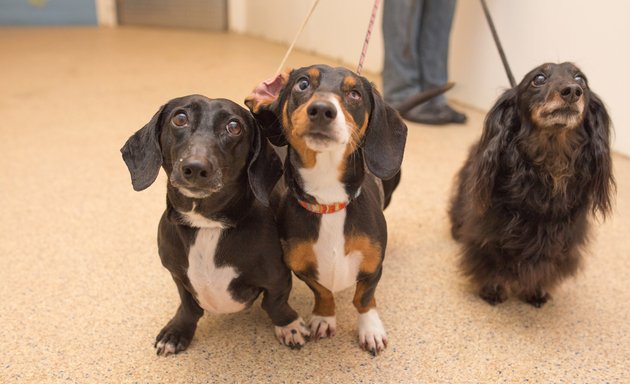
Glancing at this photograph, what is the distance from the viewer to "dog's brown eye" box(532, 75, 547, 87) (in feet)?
4.68

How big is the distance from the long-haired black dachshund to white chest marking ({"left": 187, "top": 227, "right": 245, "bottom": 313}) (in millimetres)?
724

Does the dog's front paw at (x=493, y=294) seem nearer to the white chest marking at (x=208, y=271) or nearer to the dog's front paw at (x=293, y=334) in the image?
the dog's front paw at (x=293, y=334)

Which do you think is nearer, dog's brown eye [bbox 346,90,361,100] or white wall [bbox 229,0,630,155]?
dog's brown eye [bbox 346,90,361,100]

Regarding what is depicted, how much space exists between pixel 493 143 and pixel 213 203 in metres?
0.78

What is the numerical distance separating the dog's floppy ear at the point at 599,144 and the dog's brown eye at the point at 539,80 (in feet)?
0.45

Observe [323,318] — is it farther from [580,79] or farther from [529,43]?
[529,43]

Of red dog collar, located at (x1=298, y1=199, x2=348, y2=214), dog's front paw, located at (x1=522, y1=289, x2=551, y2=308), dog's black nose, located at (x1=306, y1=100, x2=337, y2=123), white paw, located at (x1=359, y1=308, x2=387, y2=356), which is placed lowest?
dog's front paw, located at (x1=522, y1=289, x2=551, y2=308)

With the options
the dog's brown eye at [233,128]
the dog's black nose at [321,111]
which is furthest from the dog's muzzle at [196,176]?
the dog's black nose at [321,111]

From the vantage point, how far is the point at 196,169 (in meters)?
1.06

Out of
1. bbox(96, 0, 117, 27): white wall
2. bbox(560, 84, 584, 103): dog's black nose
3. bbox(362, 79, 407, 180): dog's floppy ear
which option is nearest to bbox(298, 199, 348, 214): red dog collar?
bbox(362, 79, 407, 180): dog's floppy ear

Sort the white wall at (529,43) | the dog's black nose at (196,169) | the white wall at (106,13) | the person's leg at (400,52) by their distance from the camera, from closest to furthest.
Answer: the dog's black nose at (196,169), the white wall at (529,43), the person's leg at (400,52), the white wall at (106,13)

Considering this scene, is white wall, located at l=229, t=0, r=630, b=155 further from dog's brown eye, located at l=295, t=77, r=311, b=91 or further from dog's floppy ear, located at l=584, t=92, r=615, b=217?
dog's brown eye, located at l=295, t=77, r=311, b=91

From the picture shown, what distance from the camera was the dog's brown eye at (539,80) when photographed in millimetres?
1425

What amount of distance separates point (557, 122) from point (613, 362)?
2.06ft
